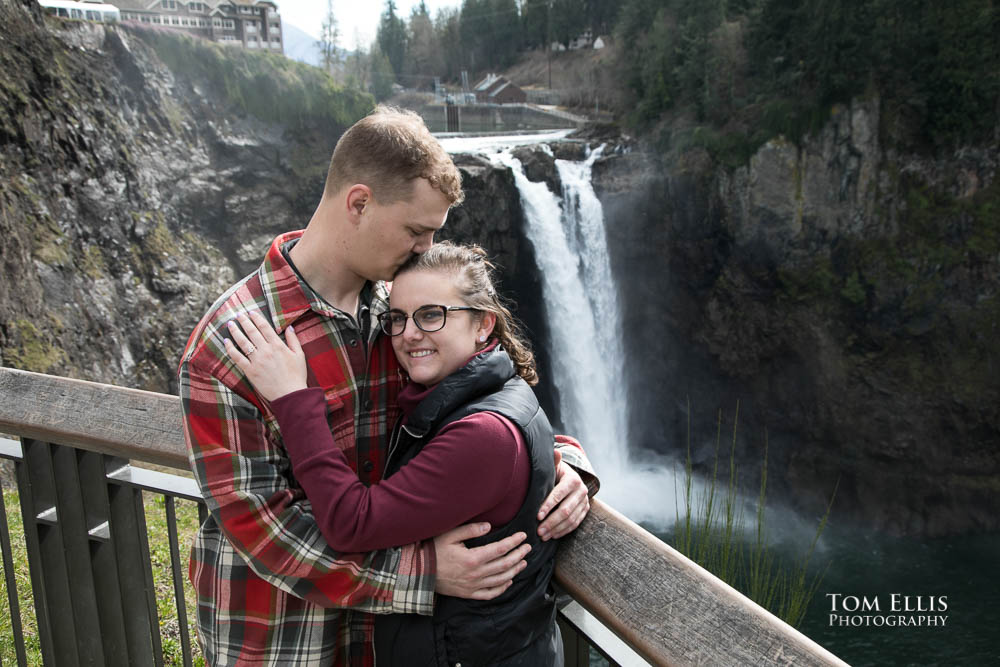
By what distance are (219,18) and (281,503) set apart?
19.7 m

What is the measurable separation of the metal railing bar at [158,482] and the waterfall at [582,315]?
50.4 ft

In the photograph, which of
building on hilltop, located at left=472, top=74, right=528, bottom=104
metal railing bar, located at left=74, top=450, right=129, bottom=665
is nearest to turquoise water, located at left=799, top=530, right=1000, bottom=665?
metal railing bar, located at left=74, top=450, right=129, bottom=665

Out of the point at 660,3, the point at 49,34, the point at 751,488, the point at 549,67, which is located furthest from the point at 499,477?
the point at 549,67

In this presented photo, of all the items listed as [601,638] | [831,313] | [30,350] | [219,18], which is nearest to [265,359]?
[601,638]

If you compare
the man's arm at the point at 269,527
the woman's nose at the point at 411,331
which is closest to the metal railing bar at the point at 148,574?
the man's arm at the point at 269,527

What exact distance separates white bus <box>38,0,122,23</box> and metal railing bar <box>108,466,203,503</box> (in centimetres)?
1569

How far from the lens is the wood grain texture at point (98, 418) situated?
1640 mm

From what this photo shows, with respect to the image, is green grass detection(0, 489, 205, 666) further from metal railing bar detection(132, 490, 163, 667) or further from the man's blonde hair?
the man's blonde hair

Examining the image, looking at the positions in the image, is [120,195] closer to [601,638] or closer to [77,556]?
[77,556]

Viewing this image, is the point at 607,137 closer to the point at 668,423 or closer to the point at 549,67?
the point at 668,423

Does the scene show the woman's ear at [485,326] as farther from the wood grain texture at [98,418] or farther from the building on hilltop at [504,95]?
the building on hilltop at [504,95]

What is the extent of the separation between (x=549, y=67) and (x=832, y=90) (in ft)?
48.4

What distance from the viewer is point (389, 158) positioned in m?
1.42

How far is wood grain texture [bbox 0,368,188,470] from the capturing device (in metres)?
1.64
